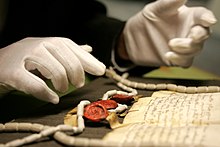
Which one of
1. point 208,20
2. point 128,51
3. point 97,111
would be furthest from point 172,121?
point 128,51

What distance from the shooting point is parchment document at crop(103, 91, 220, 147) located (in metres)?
0.36

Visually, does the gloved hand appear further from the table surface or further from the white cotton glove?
the white cotton glove

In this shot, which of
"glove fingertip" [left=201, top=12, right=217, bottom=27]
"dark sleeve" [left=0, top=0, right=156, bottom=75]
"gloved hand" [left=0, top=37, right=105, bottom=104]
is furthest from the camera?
"dark sleeve" [left=0, top=0, right=156, bottom=75]

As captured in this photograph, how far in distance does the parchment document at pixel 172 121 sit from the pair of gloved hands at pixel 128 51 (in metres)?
0.09

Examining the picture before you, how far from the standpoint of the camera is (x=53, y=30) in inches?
32.0

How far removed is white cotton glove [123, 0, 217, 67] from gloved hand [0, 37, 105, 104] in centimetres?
22

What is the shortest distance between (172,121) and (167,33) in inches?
13.2

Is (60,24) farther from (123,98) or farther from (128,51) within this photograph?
(123,98)

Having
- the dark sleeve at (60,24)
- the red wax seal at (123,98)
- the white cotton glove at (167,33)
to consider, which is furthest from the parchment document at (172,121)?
the dark sleeve at (60,24)

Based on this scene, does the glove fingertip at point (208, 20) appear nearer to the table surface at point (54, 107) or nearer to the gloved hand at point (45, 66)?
the table surface at point (54, 107)

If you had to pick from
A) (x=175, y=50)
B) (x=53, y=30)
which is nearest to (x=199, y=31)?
(x=175, y=50)

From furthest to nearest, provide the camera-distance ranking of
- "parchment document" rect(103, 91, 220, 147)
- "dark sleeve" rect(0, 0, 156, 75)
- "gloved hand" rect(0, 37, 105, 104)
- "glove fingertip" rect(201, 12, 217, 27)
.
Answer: "dark sleeve" rect(0, 0, 156, 75) < "glove fingertip" rect(201, 12, 217, 27) < "gloved hand" rect(0, 37, 105, 104) < "parchment document" rect(103, 91, 220, 147)

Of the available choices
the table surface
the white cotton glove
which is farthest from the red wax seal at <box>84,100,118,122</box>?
the white cotton glove

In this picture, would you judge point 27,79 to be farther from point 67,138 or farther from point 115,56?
point 115,56
